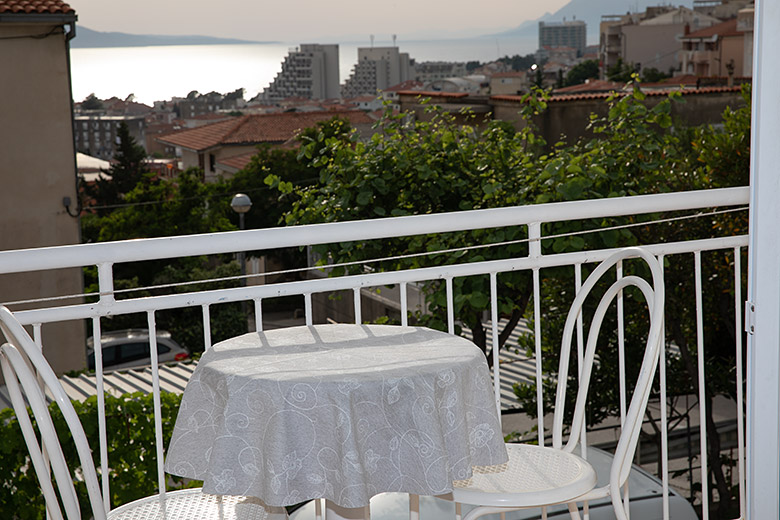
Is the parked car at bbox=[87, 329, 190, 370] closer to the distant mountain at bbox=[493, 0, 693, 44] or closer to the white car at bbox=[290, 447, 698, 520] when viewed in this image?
the white car at bbox=[290, 447, 698, 520]

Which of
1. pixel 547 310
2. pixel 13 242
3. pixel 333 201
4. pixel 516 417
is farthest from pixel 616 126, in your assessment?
pixel 13 242

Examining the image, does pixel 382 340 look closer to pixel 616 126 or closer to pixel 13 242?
pixel 616 126

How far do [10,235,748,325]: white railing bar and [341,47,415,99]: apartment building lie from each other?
43057 mm

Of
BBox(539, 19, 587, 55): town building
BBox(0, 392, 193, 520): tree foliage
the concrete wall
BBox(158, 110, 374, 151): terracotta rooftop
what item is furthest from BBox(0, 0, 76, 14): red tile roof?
BBox(539, 19, 587, 55): town building

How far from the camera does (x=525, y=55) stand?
42312 mm

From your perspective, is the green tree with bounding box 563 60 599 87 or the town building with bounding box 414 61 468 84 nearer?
the green tree with bounding box 563 60 599 87

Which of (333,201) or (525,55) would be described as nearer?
(333,201)

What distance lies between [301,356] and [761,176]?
0.92m

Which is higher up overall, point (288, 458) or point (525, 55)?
point (525, 55)

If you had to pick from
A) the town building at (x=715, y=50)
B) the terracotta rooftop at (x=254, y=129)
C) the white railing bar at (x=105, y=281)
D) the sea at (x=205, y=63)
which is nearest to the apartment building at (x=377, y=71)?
the sea at (x=205, y=63)

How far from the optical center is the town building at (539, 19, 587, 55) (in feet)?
156

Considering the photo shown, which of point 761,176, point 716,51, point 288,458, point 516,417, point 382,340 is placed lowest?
point 516,417

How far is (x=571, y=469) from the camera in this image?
1.83 m

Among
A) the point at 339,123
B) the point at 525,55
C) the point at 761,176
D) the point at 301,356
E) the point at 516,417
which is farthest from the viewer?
the point at 525,55
